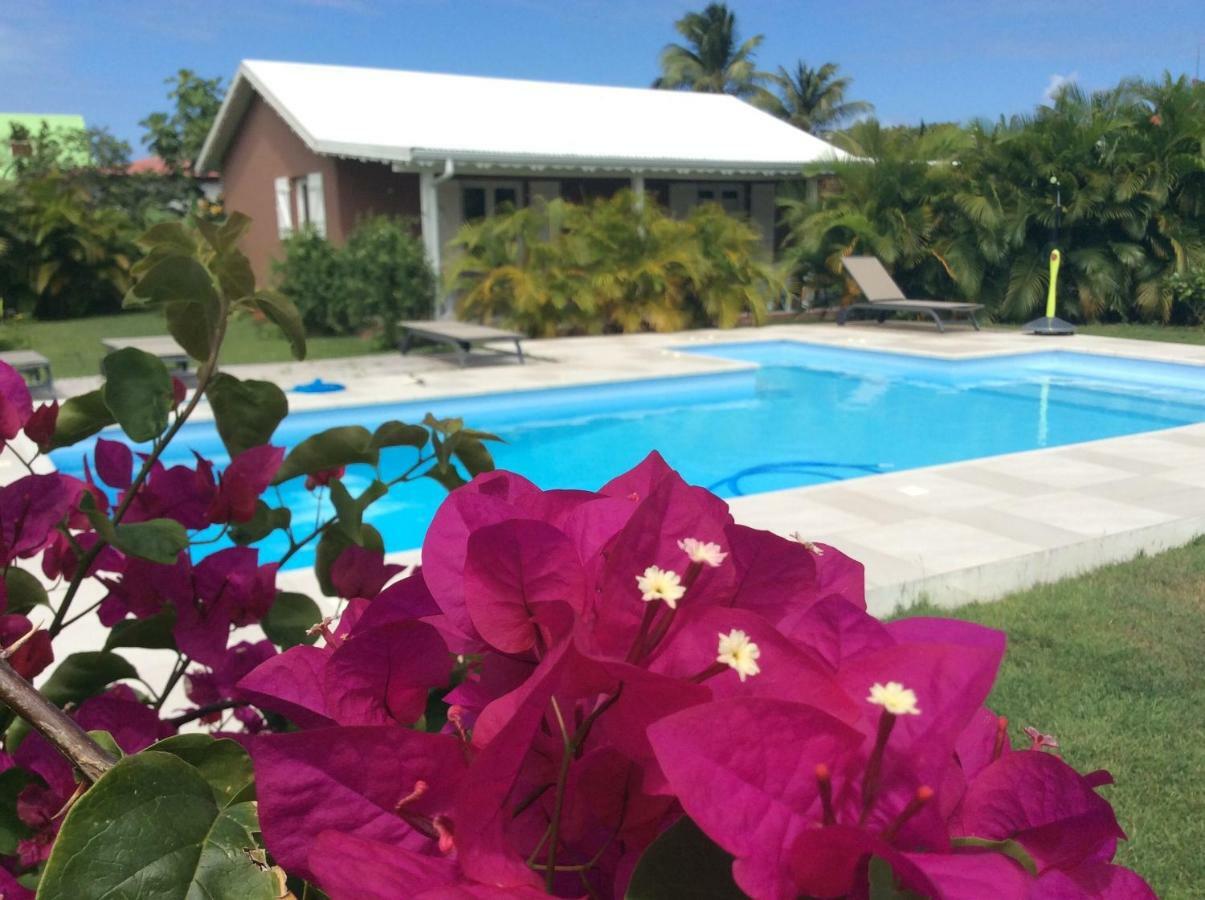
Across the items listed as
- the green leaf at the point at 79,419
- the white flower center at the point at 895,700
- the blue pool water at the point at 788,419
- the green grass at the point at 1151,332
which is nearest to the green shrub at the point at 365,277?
the blue pool water at the point at 788,419

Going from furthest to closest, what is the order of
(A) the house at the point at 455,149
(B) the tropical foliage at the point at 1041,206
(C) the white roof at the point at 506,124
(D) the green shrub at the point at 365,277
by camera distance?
(B) the tropical foliage at the point at 1041,206, (A) the house at the point at 455,149, (C) the white roof at the point at 506,124, (D) the green shrub at the point at 365,277

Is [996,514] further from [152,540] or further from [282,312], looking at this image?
[152,540]

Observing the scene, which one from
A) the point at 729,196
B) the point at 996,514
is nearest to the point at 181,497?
the point at 996,514

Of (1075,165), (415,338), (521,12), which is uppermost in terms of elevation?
(521,12)

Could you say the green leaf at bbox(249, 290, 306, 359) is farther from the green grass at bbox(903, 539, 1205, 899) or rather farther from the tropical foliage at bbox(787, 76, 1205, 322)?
the tropical foliage at bbox(787, 76, 1205, 322)

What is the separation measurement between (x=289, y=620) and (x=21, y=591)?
29 cm

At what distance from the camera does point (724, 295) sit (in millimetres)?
16969

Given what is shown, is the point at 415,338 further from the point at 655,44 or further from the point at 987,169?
the point at 655,44

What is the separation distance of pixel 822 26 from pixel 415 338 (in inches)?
1884

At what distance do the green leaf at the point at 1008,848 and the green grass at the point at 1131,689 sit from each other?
2.57 metres

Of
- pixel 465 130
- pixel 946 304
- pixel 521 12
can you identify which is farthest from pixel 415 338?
pixel 521 12

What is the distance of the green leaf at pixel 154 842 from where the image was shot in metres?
0.46

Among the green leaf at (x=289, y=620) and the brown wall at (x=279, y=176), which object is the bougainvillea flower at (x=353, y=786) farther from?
the brown wall at (x=279, y=176)

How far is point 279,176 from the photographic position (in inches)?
795
